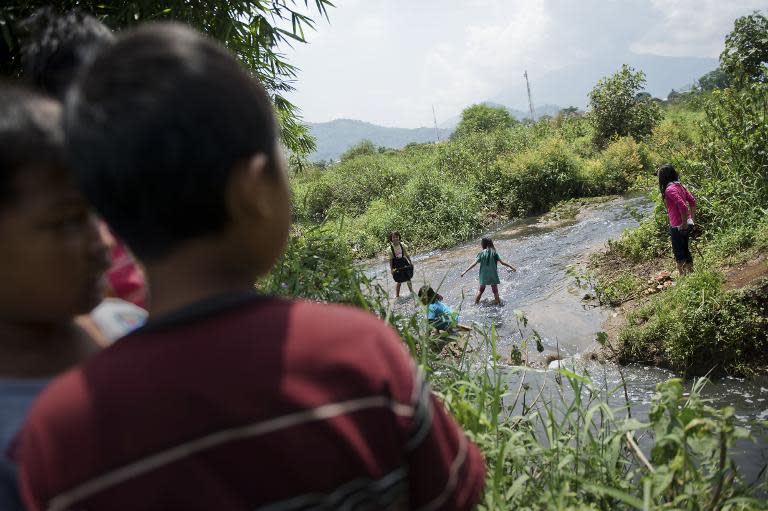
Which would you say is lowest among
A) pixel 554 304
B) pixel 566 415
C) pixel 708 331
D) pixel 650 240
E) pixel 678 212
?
pixel 554 304

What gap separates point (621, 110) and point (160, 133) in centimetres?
2361

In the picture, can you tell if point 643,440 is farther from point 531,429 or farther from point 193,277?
point 193,277

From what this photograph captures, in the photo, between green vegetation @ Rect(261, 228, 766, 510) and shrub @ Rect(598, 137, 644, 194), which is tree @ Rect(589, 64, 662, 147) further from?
green vegetation @ Rect(261, 228, 766, 510)

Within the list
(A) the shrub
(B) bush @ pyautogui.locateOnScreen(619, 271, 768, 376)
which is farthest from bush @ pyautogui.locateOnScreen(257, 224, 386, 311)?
(A) the shrub

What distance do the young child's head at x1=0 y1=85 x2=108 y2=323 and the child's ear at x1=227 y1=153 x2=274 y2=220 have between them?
1.14ft

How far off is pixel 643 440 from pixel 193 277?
4.35 meters

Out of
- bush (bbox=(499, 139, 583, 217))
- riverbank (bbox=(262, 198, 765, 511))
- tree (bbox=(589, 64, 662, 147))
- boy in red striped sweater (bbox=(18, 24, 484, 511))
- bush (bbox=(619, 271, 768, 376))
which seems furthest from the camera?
tree (bbox=(589, 64, 662, 147))

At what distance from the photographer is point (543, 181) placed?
17.5m

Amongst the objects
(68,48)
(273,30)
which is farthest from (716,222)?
(68,48)

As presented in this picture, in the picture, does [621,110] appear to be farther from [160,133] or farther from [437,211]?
[160,133]

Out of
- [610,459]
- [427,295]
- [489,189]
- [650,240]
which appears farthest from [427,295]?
[489,189]

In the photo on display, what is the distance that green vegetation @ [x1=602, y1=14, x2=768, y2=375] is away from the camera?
5.31 m

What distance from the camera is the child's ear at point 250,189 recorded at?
2.41 ft

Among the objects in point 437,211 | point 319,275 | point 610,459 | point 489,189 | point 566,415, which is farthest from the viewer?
point 489,189
